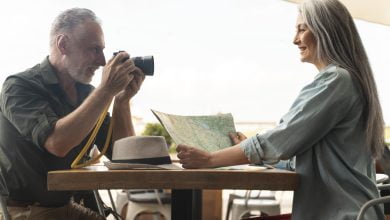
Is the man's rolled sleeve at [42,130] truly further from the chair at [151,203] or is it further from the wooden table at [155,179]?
the chair at [151,203]

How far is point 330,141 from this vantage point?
105 centimetres

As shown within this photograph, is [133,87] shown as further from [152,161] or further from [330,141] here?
[330,141]

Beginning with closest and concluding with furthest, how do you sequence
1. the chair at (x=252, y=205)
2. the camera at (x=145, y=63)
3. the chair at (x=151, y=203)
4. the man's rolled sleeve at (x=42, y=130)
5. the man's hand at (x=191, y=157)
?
the man's hand at (x=191, y=157) → the man's rolled sleeve at (x=42, y=130) → the camera at (x=145, y=63) → the chair at (x=151, y=203) → the chair at (x=252, y=205)

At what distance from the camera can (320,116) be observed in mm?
1019

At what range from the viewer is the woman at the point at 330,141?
102cm

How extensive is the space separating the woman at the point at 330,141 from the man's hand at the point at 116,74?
37cm

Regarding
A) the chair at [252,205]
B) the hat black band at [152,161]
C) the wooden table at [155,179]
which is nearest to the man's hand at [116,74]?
the hat black band at [152,161]

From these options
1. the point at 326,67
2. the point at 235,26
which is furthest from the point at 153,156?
the point at 235,26

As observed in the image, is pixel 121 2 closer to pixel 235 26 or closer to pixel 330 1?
pixel 235 26

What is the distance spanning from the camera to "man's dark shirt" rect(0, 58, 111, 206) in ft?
4.45

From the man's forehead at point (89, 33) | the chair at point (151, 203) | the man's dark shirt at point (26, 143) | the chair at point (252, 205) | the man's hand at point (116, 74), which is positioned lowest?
the chair at point (252, 205)

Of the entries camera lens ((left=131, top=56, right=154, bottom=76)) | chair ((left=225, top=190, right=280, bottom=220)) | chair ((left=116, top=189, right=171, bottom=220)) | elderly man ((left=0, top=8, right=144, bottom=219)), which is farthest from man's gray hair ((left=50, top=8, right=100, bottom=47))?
chair ((left=225, top=190, right=280, bottom=220))

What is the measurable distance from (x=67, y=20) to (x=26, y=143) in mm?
452

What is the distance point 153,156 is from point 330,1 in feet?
1.84
